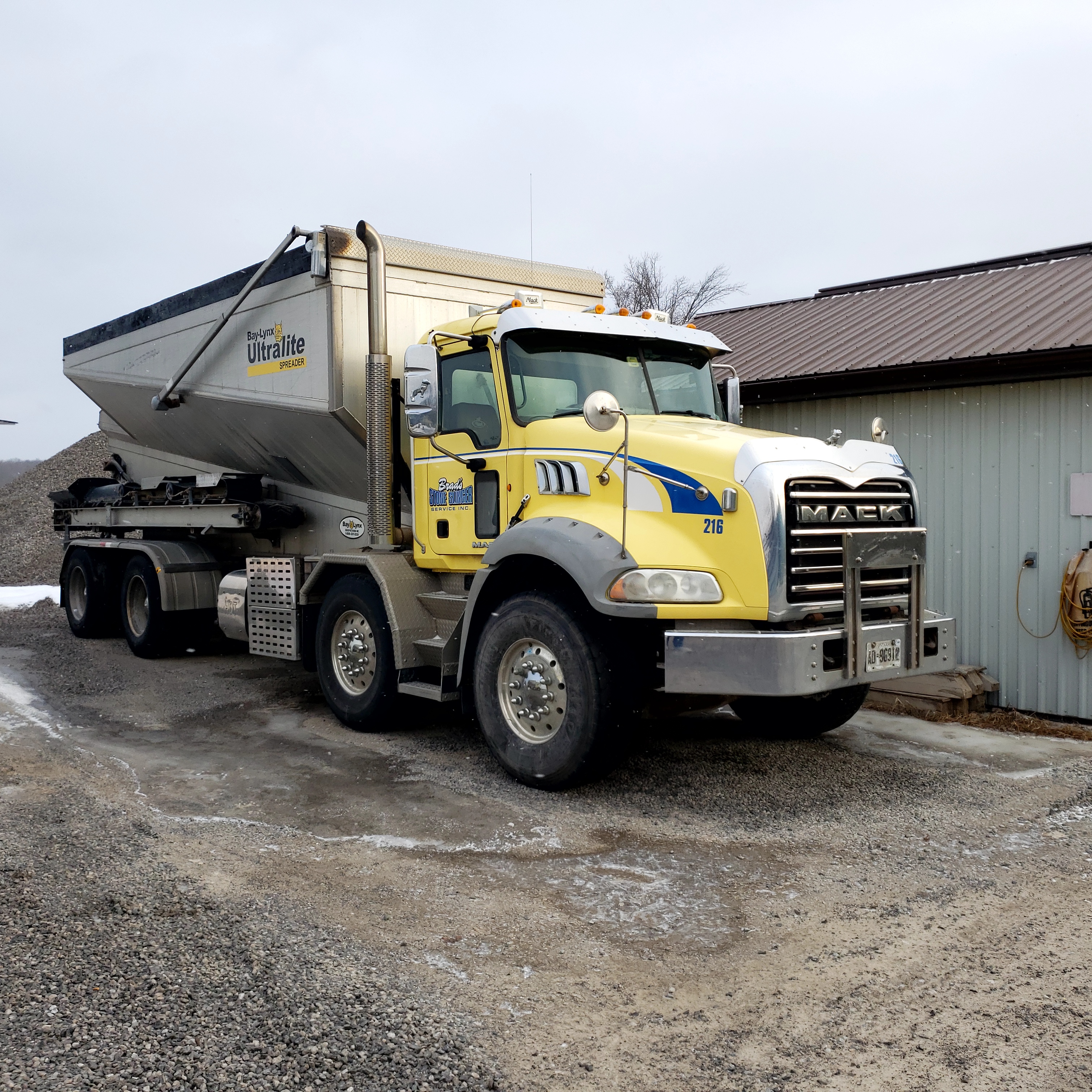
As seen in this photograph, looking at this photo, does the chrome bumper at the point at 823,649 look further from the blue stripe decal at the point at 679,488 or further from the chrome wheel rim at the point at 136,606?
the chrome wheel rim at the point at 136,606

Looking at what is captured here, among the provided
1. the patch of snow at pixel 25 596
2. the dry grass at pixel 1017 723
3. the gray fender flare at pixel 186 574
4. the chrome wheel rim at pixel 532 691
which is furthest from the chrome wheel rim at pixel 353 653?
the patch of snow at pixel 25 596

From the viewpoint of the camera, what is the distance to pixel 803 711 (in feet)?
24.1

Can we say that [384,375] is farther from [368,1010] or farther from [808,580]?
[368,1010]

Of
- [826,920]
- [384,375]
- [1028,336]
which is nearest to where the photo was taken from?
[826,920]

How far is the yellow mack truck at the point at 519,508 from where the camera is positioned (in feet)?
18.2

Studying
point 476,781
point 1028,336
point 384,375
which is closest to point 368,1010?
point 476,781

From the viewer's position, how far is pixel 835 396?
393 inches

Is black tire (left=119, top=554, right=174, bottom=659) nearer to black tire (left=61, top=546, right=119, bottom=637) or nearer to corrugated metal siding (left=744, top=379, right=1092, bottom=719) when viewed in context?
black tire (left=61, top=546, right=119, bottom=637)

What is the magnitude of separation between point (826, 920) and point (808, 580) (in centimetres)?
193

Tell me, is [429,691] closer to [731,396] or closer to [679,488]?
[679,488]

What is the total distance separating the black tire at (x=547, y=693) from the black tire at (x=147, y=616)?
557cm

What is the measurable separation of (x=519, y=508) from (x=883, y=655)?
92.9 inches

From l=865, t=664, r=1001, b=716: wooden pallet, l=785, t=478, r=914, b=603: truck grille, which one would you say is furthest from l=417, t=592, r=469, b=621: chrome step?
l=865, t=664, r=1001, b=716: wooden pallet

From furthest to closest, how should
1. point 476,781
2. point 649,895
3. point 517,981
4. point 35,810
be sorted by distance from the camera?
1. point 476,781
2. point 35,810
3. point 649,895
4. point 517,981
